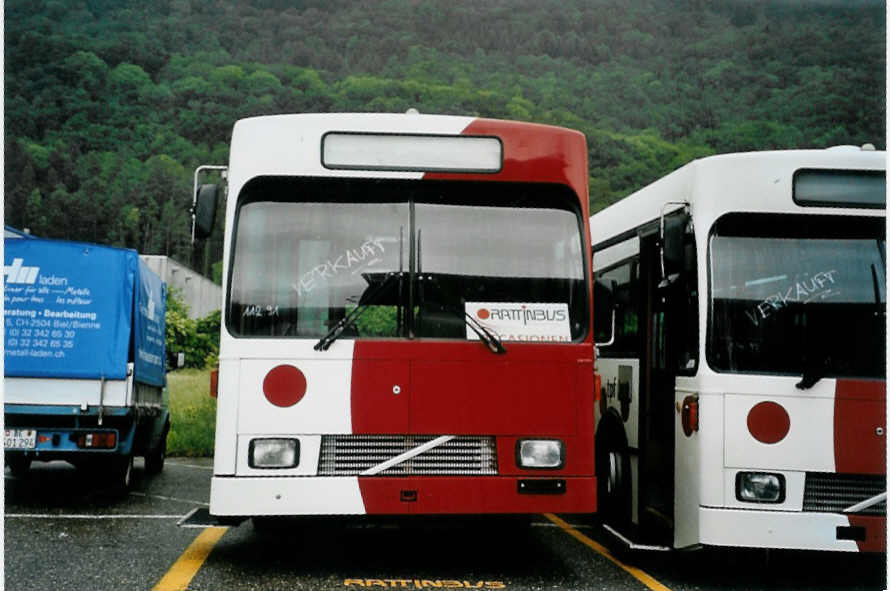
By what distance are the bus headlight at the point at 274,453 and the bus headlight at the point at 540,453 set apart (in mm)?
1345

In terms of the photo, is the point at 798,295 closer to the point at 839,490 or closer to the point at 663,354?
the point at 839,490

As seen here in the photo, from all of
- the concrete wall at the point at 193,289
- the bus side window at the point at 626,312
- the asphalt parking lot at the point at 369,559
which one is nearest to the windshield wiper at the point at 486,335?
the asphalt parking lot at the point at 369,559

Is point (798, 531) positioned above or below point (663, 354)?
below

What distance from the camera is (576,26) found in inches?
2982

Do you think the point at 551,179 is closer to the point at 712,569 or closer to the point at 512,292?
the point at 512,292

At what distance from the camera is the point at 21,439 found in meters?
10.5

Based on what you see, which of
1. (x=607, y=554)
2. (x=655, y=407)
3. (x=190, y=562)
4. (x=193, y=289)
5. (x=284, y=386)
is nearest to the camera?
(x=284, y=386)

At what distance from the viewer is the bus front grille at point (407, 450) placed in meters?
6.32

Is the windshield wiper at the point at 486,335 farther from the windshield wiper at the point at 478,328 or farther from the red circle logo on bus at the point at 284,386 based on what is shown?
the red circle logo on bus at the point at 284,386

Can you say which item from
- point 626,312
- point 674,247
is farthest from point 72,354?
point 674,247

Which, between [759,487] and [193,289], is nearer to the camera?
[759,487]

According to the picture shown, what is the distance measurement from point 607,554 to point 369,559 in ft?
6.11

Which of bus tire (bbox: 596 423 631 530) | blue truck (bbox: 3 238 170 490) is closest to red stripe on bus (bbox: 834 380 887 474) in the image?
bus tire (bbox: 596 423 631 530)

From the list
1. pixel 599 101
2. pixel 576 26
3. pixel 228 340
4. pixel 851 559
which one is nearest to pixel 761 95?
pixel 599 101
